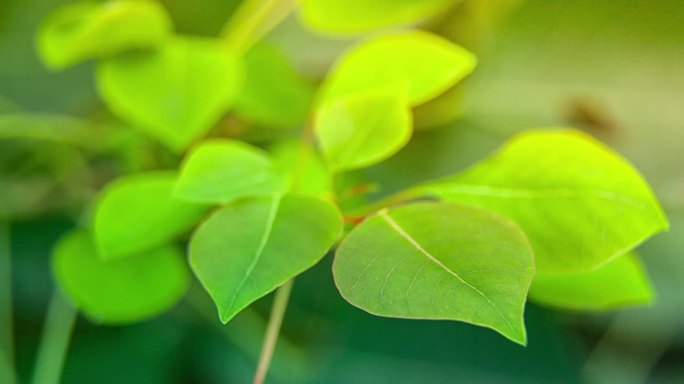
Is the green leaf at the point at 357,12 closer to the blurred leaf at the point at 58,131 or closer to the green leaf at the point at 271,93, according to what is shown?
the green leaf at the point at 271,93

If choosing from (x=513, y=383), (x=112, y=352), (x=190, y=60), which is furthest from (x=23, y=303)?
(x=513, y=383)

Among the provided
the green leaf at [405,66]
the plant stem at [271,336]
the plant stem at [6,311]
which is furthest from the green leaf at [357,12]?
the plant stem at [6,311]

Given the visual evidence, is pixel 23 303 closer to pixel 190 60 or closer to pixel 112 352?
pixel 112 352

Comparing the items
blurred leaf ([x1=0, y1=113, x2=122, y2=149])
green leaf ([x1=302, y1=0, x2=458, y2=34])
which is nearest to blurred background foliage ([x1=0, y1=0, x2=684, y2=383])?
blurred leaf ([x1=0, y1=113, x2=122, y2=149])

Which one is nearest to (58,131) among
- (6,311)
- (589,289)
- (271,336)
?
(6,311)

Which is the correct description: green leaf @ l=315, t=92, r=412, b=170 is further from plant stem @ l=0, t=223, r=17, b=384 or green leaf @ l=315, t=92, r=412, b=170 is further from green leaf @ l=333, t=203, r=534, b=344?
plant stem @ l=0, t=223, r=17, b=384

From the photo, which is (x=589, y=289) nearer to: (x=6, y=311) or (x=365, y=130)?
(x=365, y=130)
